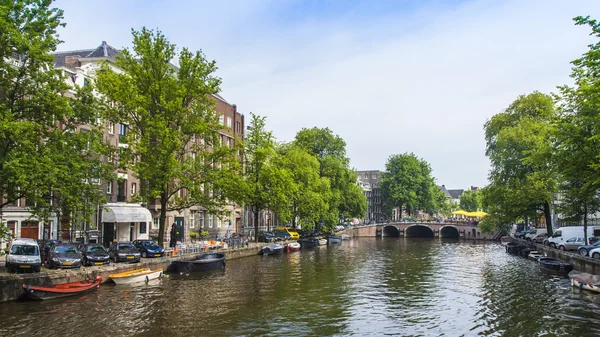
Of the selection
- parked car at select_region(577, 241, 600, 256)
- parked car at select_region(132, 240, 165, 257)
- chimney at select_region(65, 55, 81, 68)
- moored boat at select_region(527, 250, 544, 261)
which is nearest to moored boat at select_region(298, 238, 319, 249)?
moored boat at select_region(527, 250, 544, 261)

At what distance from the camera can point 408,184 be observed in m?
128

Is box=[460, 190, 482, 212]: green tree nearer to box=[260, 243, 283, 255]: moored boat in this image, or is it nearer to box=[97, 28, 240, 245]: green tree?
box=[260, 243, 283, 255]: moored boat

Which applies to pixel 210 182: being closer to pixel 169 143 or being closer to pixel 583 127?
pixel 169 143

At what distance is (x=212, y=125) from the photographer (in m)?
A: 45.5

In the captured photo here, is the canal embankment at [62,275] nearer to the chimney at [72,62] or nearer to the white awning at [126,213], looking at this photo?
the white awning at [126,213]

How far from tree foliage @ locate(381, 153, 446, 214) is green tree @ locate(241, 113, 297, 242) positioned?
66.4 metres

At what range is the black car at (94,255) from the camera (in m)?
34.9

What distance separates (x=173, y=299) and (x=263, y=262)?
2232 centimetres

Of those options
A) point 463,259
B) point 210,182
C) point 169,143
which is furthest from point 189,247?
point 463,259

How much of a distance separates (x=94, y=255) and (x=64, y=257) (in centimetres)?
290

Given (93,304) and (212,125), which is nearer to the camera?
(93,304)

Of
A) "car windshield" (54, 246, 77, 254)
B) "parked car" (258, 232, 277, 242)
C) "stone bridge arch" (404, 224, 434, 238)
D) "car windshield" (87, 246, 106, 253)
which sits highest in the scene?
"car windshield" (54, 246, 77, 254)

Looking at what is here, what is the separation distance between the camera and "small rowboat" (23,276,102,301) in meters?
26.8

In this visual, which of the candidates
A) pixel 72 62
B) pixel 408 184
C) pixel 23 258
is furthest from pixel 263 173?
pixel 408 184
